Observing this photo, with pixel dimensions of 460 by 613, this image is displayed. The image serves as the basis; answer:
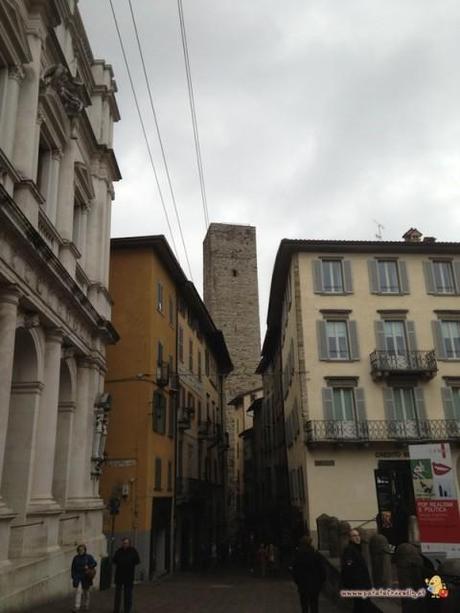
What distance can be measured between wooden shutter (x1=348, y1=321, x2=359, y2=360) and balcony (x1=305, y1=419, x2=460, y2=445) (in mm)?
3108

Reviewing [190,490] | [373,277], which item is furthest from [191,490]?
[373,277]

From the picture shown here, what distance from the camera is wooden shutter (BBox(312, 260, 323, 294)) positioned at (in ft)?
93.5

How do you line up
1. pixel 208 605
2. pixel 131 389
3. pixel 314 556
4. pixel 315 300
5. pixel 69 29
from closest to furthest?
pixel 314 556 → pixel 208 605 → pixel 69 29 → pixel 131 389 → pixel 315 300

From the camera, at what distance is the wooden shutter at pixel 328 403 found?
26281 millimetres

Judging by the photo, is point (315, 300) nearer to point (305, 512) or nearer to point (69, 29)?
point (305, 512)

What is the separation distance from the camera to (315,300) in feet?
92.6

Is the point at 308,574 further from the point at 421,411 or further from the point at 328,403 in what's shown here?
the point at 421,411

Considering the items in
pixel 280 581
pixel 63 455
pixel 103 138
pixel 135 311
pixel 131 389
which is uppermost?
pixel 103 138

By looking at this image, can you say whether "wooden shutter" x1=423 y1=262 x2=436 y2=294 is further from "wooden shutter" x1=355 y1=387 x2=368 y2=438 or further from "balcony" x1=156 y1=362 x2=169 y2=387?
"balcony" x1=156 y1=362 x2=169 y2=387

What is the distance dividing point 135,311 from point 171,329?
12.2 ft

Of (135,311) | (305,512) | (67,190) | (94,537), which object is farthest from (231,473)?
(67,190)

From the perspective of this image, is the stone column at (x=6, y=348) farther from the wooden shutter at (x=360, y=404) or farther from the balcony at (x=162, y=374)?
the wooden shutter at (x=360, y=404)

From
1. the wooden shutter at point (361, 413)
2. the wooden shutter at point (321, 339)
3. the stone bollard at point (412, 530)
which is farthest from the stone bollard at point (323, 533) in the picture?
the wooden shutter at point (321, 339)

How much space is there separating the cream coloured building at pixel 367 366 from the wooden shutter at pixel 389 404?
0.05m
